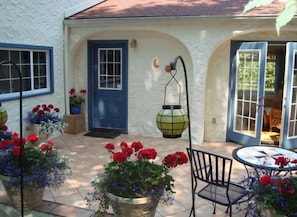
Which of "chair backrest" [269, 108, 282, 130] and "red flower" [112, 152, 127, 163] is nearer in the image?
"red flower" [112, 152, 127, 163]

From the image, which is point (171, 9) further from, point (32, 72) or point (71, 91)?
point (32, 72)

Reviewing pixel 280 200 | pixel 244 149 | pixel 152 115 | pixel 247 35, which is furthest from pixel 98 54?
pixel 280 200

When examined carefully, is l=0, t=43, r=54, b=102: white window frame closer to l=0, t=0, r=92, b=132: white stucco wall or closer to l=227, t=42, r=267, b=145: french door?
l=0, t=0, r=92, b=132: white stucco wall

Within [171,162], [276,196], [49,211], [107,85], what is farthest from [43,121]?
[276,196]

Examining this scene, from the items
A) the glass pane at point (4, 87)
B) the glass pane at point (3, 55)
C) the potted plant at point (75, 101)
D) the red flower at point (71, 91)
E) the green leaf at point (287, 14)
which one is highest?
the glass pane at point (3, 55)

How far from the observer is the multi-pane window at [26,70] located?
5.81m

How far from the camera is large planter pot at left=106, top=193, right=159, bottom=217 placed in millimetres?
2906

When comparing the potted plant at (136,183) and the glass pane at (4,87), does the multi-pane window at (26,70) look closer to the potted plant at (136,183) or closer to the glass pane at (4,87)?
the glass pane at (4,87)

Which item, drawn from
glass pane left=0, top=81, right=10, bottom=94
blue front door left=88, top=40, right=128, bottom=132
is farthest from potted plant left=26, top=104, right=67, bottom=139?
blue front door left=88, top=40, right=128, bottom=132

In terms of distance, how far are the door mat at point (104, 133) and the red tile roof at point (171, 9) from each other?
8.76ft

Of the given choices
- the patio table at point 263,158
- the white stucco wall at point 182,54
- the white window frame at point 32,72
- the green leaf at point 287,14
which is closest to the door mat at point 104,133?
the white stucco wall at point 182,54

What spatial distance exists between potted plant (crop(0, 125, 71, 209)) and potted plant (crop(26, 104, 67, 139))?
2503 mm

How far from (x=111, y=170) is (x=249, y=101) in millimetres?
4210

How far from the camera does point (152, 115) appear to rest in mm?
7203
